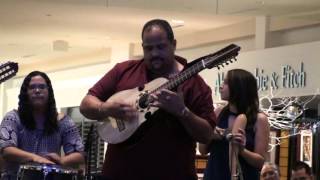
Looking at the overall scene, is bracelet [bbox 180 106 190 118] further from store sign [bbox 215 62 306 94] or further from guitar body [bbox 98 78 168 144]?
store sign [bbox 215 62 306 94]

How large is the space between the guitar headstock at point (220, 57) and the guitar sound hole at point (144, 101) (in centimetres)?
27

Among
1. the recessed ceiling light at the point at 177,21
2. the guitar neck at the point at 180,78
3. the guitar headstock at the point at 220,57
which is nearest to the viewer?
the guitar neck at the point at 180,78

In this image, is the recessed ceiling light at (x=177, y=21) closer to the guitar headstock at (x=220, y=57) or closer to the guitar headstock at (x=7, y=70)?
the guitar headstock at (x=7, y=70)

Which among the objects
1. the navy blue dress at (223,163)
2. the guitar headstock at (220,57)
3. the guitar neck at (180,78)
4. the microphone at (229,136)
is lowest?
the navy blue dress at (223,163)

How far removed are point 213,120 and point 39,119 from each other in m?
1.67

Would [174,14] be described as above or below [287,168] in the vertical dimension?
above

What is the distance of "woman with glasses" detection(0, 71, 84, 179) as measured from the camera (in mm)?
4293

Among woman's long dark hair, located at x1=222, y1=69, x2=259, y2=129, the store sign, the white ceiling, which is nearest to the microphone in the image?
woman's long dark hair, located at x1=222, y1=69, x2=259, y2=129

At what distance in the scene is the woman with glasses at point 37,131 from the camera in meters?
4.29

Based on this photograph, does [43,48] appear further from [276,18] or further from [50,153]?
[50,153]

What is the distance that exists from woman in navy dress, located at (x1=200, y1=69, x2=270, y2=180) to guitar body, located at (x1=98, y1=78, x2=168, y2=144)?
0.84 m

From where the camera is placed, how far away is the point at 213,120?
9.95ft

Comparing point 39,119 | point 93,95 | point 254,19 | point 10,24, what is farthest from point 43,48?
point 93,95

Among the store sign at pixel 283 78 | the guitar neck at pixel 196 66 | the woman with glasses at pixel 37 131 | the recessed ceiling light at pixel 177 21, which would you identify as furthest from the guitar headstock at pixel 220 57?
the recessed ceiling light at pixel 177 21
